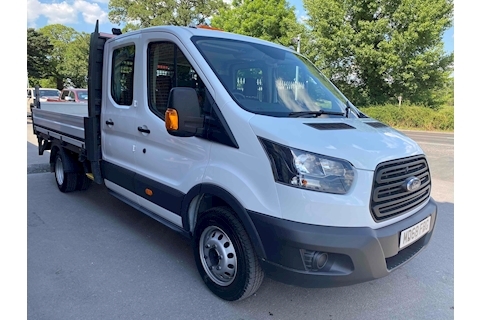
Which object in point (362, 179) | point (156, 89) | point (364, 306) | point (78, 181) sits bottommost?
point (364, 306)

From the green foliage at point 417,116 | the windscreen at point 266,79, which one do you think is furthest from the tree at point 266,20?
the windscreen at point 266,79

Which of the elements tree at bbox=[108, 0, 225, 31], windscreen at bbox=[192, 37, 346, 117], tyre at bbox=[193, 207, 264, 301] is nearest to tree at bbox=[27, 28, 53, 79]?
tree at bbox=[108, 0, 225, 31]

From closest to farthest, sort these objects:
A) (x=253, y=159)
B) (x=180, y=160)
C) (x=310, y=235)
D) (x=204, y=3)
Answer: (x=310, y=235), (x=253, y=159), (x=180, y=160), (x=204, y=3)

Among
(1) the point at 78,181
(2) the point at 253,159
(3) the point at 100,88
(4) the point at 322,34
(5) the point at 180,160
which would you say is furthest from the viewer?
(4) the point at 322,34

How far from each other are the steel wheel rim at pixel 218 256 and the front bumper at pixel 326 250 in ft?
1.32

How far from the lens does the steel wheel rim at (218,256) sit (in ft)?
9.02

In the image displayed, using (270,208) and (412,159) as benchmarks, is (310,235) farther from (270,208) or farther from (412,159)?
(412,159)

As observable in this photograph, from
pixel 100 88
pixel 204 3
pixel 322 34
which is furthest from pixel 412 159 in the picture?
pixel 204 3

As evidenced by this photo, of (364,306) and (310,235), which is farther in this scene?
(364,306)

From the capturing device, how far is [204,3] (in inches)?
1404

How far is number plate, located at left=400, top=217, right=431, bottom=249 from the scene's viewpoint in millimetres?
2490

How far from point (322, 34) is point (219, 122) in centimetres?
2288

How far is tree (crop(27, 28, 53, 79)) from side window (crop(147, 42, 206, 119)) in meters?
42.5

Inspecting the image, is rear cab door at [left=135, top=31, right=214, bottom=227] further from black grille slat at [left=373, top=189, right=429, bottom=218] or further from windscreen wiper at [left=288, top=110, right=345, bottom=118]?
black grille slat at [left=373, top=189, right=429, bottom=218]
